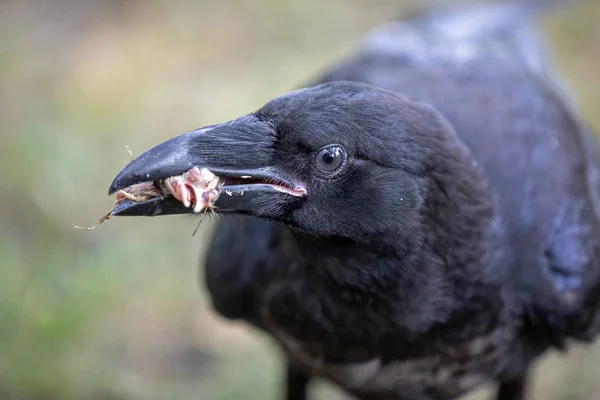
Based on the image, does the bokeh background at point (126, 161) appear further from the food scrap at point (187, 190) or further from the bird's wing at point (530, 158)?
the food scrap at point (187, 190)

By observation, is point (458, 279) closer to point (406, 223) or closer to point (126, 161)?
point (406, 223)

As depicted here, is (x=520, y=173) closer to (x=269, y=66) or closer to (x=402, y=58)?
(x=402, y=58)

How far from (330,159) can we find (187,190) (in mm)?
370

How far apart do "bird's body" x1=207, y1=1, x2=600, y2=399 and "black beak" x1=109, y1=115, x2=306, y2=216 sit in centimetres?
27

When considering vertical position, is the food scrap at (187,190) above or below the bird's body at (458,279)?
above

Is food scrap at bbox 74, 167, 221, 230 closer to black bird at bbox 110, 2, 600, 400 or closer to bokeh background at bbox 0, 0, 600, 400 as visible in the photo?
black bird at bbox 110, 2, 600, 400

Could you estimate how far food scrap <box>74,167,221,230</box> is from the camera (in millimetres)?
1896

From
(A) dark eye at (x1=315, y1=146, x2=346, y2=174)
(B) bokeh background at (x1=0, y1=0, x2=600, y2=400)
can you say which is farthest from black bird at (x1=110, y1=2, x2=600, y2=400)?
(B) bokeh background at (x1=0, y1=0, x2=600, y2=400)

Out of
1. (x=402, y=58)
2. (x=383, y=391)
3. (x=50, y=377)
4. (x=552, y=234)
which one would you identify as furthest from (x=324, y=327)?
(x=50, y=377)

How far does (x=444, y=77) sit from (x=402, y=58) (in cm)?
40

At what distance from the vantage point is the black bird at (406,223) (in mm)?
1985

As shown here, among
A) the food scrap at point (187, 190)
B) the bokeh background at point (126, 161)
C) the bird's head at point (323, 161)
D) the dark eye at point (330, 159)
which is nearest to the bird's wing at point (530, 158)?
the bird's head at point (323, 161)

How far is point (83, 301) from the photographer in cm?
381

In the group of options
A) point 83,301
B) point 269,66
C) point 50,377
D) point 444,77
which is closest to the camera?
point 444,77
